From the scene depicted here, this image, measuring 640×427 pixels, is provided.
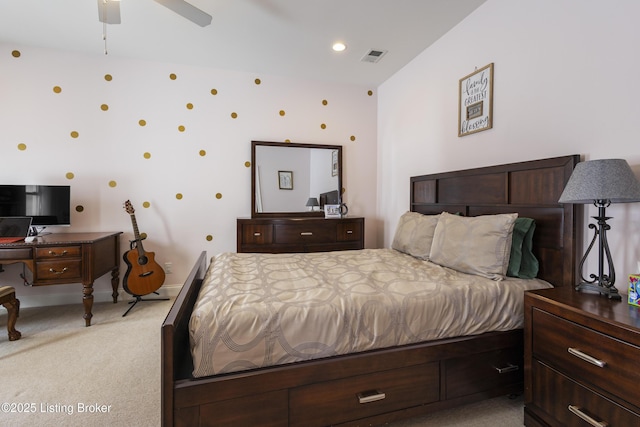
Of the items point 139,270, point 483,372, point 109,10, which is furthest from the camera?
point 139,270

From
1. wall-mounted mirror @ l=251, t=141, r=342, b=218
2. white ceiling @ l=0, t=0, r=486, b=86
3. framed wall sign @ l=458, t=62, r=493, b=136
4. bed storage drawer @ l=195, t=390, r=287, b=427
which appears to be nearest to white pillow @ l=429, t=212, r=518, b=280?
framed wall sign @ l=458, t=62, r=493, b=136

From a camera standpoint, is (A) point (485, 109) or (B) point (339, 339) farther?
(A) point (485, 109)

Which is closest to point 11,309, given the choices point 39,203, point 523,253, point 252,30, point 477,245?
point 39,203

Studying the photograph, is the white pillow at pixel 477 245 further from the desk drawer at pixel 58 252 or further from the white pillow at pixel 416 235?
the desk drawer at pixel 58 252

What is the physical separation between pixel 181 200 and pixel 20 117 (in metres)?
1.69

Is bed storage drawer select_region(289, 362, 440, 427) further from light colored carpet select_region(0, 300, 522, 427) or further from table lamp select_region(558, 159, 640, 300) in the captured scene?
table lamp select_region(558, 159, 640, 300)

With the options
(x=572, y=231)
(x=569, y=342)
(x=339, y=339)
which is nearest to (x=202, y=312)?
(x=339, y=339)

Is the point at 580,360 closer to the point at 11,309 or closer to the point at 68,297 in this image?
the point at 11,309

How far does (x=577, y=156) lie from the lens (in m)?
→ 1.73

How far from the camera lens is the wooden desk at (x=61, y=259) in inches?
100

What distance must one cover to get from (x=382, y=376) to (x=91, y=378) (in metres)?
1.83

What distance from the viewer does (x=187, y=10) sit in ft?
6.59

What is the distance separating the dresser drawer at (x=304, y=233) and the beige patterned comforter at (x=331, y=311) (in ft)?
4.47

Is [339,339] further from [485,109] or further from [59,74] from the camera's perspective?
[59,74]
